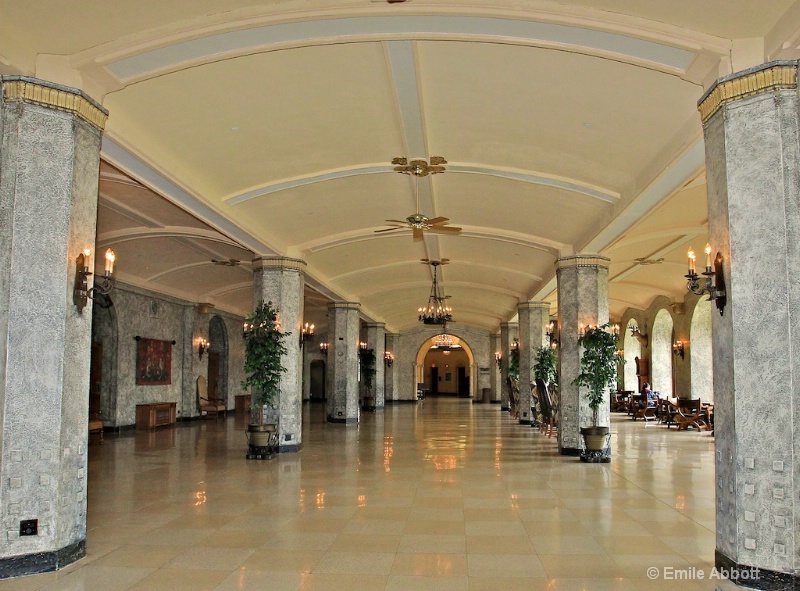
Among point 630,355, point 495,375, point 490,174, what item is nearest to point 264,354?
point 490,174

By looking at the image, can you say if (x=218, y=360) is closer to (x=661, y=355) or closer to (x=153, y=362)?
(x=153, y=362)

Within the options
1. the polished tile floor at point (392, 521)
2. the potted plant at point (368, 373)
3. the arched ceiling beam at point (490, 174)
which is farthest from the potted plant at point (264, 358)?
the potted plant at point (368, 373)

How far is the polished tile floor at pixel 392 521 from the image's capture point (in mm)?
5055

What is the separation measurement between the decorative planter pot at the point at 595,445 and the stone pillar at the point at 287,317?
5260 mm

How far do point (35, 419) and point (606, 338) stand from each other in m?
9.18

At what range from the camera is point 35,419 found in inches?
205

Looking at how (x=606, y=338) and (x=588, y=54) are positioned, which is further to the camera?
(x=606, y=338)

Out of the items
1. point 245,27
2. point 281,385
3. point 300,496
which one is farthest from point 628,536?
point 281,385

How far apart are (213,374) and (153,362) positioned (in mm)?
5557

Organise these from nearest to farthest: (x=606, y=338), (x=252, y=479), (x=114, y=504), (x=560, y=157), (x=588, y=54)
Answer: (x=588, y=54), (x=114, y=504), (x=560, y=157), (x=252, y=479), (x=606, y=338)

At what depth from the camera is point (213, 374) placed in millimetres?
24094

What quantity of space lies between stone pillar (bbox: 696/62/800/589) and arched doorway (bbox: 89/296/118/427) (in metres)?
15.1

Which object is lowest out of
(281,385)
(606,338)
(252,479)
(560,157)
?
(252,479)

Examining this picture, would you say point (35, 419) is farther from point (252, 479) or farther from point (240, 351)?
point (240, 351)
